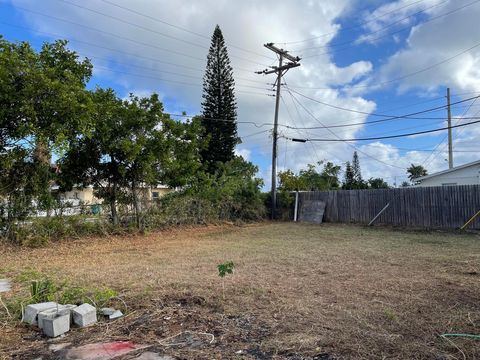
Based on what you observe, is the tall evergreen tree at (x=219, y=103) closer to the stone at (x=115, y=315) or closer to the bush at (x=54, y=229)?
the bush at (x=54, y=229)

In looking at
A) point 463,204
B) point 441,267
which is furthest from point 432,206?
point 441,267

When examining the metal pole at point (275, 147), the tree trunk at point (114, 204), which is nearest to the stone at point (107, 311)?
the tree trunk at point (114, 204)

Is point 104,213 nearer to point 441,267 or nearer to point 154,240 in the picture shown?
point 154,240

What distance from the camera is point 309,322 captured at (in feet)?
12.2

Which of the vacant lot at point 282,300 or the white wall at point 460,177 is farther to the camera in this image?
the white wall at point 460,177

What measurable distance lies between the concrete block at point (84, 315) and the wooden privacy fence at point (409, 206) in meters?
12.6

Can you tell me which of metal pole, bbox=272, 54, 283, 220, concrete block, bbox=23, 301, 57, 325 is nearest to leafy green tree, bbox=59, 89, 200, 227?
metal pole, bbox=272, 54, 283, 220

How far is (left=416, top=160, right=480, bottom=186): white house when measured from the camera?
16703 millimetres

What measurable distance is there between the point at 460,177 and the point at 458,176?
111 mm

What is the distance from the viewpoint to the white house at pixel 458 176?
54.8ft

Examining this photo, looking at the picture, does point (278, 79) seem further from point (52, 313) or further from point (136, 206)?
point (52, 313)

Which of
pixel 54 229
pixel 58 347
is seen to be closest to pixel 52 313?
pixel 58 347

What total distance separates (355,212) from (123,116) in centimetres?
1035

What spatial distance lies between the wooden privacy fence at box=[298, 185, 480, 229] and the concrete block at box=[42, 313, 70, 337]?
12870mm
